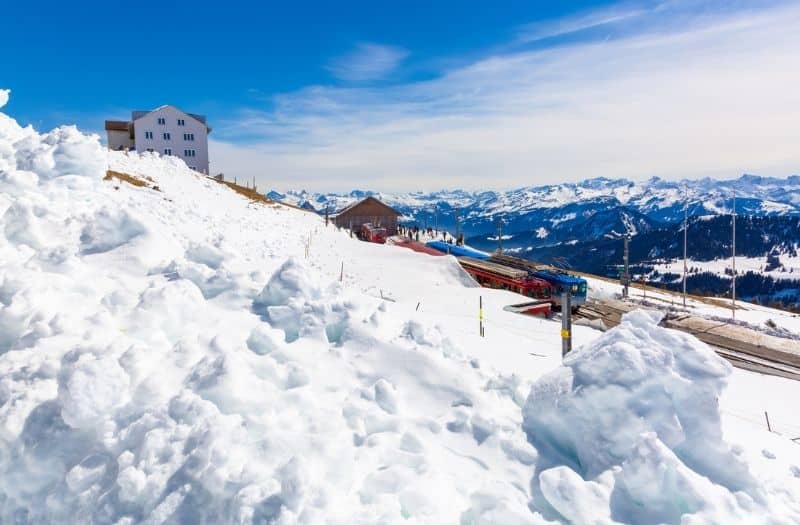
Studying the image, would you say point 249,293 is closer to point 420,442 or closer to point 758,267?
point 420,442

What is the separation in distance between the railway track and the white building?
5083cm

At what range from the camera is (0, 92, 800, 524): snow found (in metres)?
5.28

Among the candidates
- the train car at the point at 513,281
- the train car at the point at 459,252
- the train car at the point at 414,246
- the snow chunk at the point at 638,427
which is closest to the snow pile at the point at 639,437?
the snow chunk at the point at 638,427

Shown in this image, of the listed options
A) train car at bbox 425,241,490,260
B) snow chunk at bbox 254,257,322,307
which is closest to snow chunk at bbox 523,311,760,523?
snow chunk at bbox 254,257,322,307

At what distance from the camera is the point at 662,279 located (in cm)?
18038

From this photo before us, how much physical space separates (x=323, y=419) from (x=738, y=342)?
1133 inches

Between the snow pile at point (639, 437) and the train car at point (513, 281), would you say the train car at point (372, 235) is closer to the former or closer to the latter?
the train car at point (513, 281)

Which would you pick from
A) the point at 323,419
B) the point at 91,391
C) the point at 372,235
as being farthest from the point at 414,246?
the point at 91,391

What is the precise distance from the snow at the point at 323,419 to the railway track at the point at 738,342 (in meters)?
18.6

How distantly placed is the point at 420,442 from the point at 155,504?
2905mm

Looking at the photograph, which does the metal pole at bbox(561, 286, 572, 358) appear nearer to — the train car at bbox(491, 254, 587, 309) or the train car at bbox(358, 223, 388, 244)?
the train car at bbox(491, 254, 587, 309)

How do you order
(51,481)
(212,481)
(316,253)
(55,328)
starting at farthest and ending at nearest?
(316,253) → (55,328) → (51,481) → (212,481)

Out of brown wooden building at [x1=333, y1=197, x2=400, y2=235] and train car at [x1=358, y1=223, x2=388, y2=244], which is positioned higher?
brown wooden building at [x1=333, y1=197, x2=400, y2=235]

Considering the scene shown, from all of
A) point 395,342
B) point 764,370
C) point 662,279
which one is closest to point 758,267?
point 662,279
